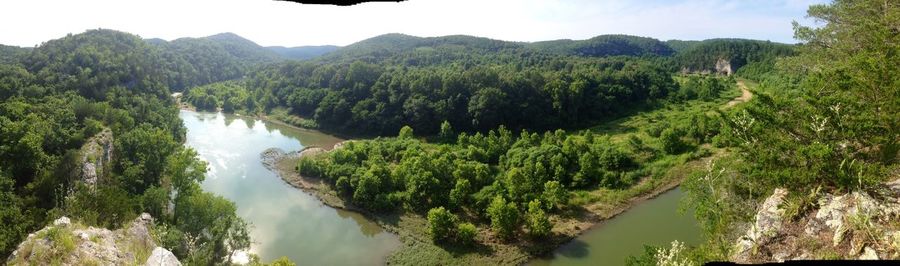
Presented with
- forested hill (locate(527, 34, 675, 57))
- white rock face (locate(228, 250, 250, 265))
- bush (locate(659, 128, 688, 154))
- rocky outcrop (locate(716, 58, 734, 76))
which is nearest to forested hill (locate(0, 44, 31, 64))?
white rock face (locate(228, 250, 250, 265))

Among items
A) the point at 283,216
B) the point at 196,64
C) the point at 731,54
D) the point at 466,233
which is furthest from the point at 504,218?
the point at 196,64

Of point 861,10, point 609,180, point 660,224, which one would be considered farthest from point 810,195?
point 609,180

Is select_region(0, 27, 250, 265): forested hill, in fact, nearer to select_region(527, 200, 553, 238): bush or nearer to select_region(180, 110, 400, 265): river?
select_region(180, 110, 400, 265): river

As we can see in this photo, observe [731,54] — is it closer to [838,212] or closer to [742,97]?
[742,97]

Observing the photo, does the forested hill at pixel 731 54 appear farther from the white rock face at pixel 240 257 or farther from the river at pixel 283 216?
the white rock face at pixel 240 257

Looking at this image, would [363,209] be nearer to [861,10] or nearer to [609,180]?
[609,180]

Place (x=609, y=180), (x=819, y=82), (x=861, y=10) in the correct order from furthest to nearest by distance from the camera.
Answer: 1. (x=609, y=180)
2. (x=861, y=10)
3. (x=819, y=82)

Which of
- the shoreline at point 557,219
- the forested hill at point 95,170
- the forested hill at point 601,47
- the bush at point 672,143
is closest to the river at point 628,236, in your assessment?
the shoreline at point 557,219
